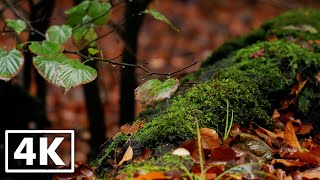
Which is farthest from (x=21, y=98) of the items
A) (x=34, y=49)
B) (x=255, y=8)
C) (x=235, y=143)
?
(x=255, y=8)

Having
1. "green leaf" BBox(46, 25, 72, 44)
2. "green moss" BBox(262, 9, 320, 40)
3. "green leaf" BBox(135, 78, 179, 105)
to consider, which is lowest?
"green leaf" BBox(135, 78, 179, 105)

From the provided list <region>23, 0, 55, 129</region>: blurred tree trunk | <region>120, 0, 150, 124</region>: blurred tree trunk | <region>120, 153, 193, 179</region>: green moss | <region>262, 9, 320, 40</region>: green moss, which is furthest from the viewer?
<region>120, 0, 150, 124</region>: blurred tree trunk

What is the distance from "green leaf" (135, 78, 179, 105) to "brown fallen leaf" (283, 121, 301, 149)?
0.54m

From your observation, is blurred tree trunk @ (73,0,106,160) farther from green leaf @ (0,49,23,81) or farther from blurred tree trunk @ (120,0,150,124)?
green leaf @ (0,49,23,81)

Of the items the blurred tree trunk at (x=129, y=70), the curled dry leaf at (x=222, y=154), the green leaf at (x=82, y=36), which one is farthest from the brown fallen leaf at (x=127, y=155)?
the blurred tree trunk at (x=129, y=70)

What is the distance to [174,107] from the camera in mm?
2283

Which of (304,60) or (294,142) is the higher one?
(304,60)

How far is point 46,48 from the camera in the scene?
238 centimetres

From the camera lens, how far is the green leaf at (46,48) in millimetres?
2338

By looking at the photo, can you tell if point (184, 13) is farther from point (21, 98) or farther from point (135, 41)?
point (21, 98)

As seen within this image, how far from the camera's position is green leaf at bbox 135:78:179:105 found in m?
2.07

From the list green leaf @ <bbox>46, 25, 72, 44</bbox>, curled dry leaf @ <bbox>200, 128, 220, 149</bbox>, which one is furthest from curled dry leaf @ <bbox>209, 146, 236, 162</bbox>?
green leaf @ <bbox>46, 25, 72, 44</bbox>

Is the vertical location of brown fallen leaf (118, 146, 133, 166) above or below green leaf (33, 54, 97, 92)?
below

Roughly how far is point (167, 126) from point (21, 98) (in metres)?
1.96
